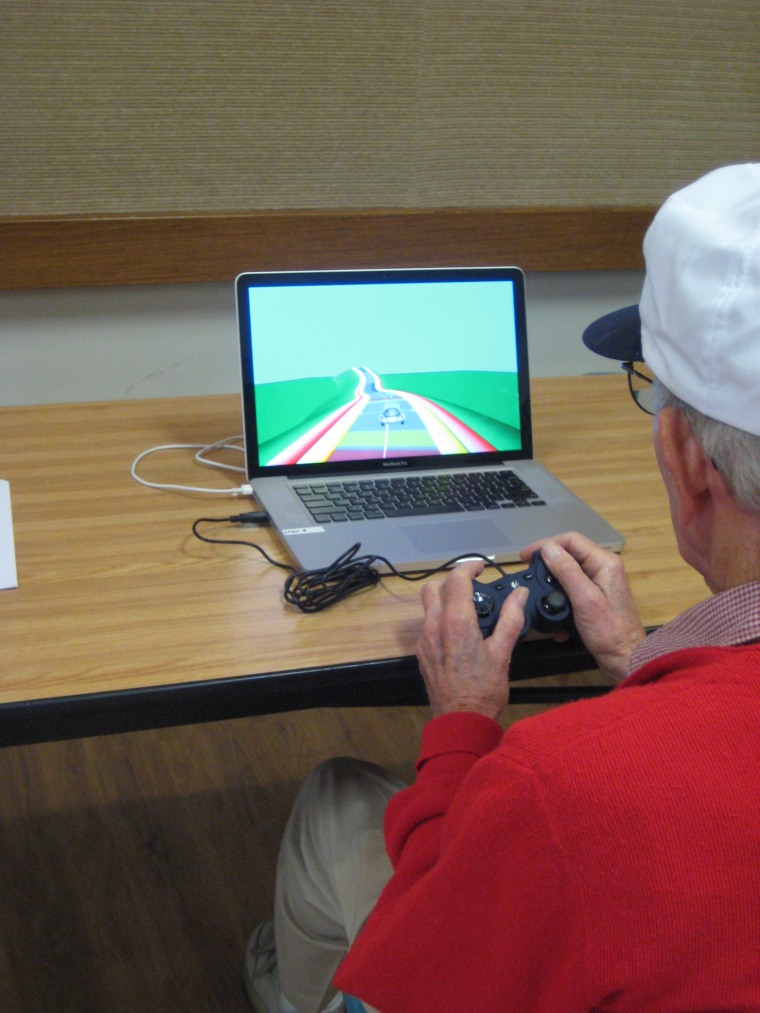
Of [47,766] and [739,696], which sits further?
[47,766]

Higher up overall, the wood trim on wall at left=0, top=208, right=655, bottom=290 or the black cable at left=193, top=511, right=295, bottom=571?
the wood trim on wall at left=0, top=208, right=655, bottom=290

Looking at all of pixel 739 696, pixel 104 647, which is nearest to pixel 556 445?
pixel 104 647

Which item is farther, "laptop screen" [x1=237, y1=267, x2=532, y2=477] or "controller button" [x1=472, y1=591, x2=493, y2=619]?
"laptop screen" [x1=237, y1=267, x2=532, y2=477]

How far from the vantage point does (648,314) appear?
2.46 feet

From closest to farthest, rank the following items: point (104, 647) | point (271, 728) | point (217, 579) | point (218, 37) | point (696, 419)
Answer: point (696, 419) < point (104, 647) < point (217, 579) < point (218, 37) < point (271, 728)

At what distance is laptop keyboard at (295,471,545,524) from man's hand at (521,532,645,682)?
236 millimetres

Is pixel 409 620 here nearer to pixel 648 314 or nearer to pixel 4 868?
pixel 648 314

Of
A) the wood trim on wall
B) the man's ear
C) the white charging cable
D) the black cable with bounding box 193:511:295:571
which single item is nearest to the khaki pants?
the black cable with bounding box 193:511:295:571

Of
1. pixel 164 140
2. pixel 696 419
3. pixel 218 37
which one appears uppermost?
pixel 218 37

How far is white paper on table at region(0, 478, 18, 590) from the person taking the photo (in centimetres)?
111

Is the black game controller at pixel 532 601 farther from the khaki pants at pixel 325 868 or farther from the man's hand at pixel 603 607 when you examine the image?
the khaki pants at pixel 325 868

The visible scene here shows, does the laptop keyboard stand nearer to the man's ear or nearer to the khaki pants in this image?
the khaki pants

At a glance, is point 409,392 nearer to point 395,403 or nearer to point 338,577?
point 395,403

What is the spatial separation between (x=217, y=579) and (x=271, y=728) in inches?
40.1
